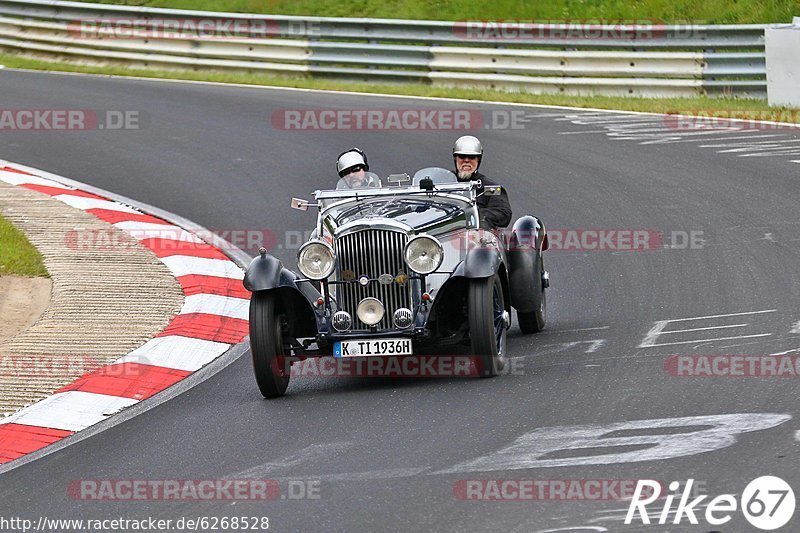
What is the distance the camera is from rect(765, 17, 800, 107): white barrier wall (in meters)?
17.2

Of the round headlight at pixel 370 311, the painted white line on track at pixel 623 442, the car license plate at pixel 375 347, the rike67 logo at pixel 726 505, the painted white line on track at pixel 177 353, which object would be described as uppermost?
the round headlight at pixel 370 311

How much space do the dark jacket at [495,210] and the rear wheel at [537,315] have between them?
404mm

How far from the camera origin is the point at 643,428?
6695 millimetres

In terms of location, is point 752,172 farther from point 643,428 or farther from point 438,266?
point 643,428

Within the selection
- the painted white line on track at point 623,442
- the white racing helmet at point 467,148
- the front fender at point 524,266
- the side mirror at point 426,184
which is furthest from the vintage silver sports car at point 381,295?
the painted white line on track at point 623,442

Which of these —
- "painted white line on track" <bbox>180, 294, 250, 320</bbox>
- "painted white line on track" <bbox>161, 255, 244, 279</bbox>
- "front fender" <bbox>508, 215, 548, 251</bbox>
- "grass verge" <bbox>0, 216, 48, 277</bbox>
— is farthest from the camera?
"painted white line on track" <bbox>161, 255, 244, 279</bbox>

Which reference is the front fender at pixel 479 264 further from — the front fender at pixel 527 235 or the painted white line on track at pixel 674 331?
the painted white line on track at pixel 674 331

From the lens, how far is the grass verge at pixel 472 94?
17781 millimetres

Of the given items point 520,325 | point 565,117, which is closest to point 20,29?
point 565,117

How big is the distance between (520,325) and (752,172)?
18.5ft

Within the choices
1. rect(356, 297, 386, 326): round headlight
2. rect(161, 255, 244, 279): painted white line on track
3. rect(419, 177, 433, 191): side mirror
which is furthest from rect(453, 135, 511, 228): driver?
rect(161, 255, 244, 279): painted white line on track

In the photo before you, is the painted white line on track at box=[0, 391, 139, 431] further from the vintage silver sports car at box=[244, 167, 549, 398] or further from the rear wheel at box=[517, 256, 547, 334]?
the rear wheel at box=[517, 256, 547, 334]

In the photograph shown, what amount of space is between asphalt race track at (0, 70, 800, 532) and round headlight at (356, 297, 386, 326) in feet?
1.38

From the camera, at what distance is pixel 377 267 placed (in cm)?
834
